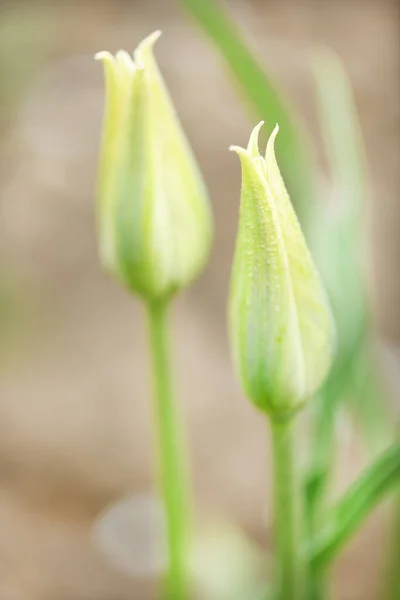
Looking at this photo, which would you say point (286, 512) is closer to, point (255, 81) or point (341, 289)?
point (341, 289)

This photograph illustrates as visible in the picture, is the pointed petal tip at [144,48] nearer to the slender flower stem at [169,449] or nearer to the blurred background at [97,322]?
the slender flower stem at [169,449]

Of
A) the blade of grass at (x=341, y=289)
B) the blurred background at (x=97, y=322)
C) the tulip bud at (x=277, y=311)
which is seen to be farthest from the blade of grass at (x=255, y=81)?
the blurred background at (x=97, y=322)

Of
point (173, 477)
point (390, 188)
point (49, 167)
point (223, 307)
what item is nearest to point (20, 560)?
point (223, 307)

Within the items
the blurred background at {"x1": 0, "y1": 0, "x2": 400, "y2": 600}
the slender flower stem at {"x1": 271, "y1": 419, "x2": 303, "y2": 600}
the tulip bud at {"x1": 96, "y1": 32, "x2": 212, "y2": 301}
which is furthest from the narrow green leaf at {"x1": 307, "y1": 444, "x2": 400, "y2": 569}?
the blurred background at {"x1": 0, "y1": 0, "x2": 400, "y2": 600}

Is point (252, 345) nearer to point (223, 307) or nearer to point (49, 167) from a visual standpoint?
point (223, 307)

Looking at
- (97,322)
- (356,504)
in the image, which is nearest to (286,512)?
(356,504)

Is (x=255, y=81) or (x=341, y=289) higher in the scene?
(x=255, y=81)

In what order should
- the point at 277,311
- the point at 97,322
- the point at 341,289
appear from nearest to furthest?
the point at 277,311 < the point at 341,289 < the point at 97,322

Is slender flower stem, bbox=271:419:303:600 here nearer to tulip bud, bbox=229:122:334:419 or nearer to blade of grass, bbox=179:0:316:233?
tulip bud, bbox=229:122:334:419
